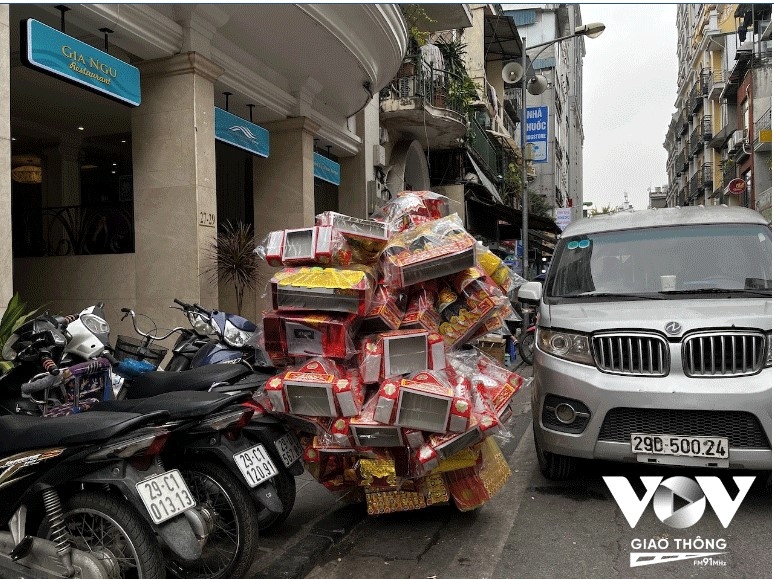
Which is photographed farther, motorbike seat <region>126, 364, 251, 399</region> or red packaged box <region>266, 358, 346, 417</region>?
motorbike seat <region>126, 364, 251, 399</region>

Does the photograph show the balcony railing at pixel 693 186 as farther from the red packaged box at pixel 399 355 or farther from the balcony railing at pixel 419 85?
the red packaged box at pixel 399 355

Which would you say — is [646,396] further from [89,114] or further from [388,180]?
[388,180]

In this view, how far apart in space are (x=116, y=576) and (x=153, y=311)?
5.41 m

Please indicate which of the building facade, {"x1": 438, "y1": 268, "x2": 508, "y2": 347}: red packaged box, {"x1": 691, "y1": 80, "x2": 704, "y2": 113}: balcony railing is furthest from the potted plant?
{"x1": 691, "y1": 80, "x2": 704, "y2": 113}: balcony railing

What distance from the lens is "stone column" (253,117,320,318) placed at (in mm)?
10656

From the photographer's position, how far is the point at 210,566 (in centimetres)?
317

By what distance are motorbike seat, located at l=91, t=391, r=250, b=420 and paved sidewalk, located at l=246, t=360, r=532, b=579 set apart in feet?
3.09

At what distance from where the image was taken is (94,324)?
412cm

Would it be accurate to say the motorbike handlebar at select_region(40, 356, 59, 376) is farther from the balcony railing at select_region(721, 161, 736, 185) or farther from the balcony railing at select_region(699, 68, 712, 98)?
the balcony railing at select_region(699, 68, 712, 98)

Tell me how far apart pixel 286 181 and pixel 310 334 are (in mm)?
7362

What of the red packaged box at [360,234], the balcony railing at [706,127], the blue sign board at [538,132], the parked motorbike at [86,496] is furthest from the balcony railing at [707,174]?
the parked motorbike at [86,496]

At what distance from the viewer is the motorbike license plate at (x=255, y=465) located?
3.15 meters

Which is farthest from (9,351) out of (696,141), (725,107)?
(696,141)

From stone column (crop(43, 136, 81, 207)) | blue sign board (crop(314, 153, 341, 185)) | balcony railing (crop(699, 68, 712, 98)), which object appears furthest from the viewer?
balcony railing (crop(699, 68, 712, 98))
